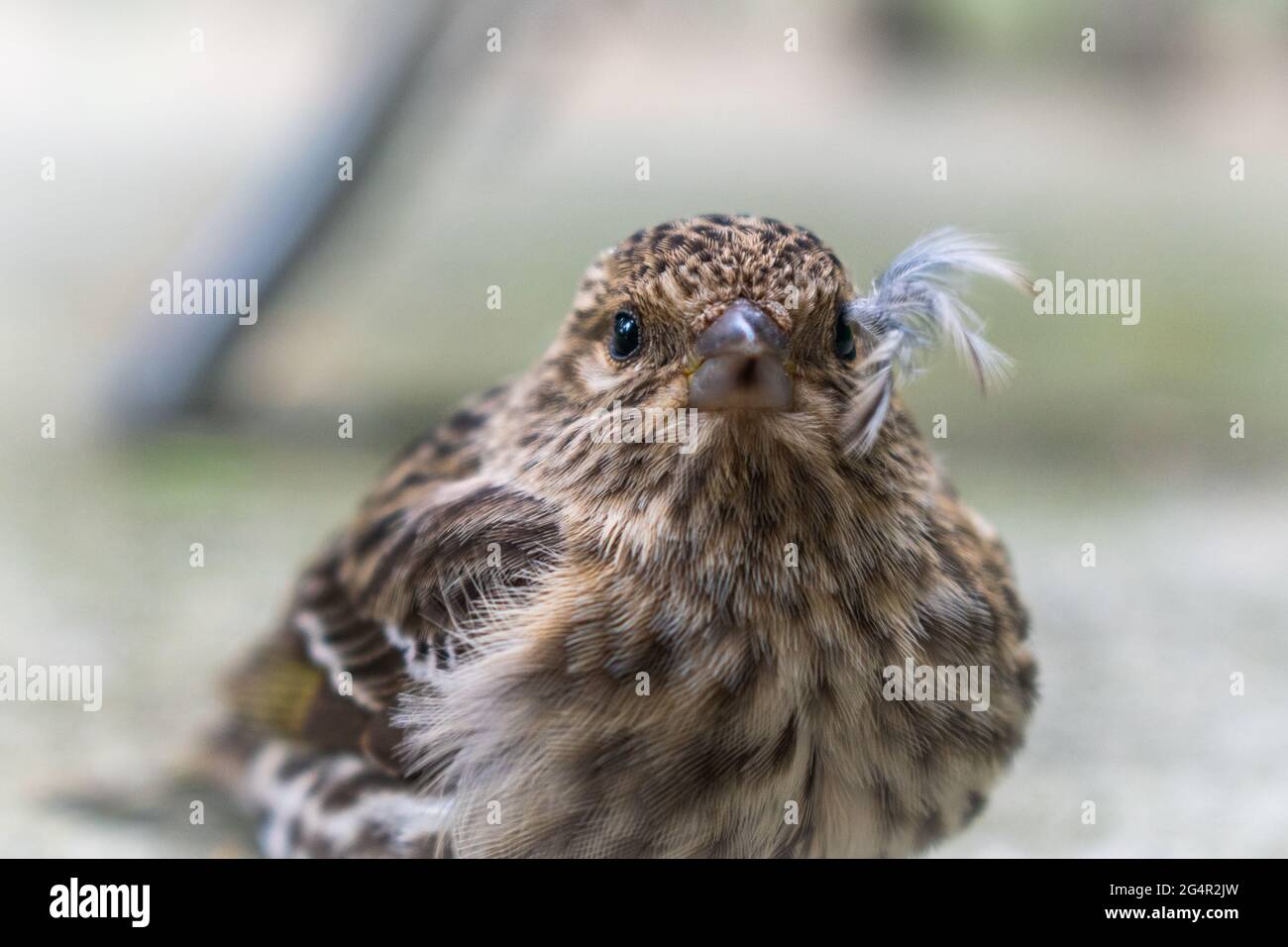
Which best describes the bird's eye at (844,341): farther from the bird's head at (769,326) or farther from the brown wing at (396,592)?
the brown wing at (396,592)

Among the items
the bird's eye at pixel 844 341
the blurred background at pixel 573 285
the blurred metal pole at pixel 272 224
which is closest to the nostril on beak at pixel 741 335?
the bird's eye at pixel 844 341

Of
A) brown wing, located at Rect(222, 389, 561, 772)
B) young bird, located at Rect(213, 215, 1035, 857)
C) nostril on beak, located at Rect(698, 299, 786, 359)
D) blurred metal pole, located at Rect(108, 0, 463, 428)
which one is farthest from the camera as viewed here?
blurred metal pole, located at Rect(108, 0, 463, 428)

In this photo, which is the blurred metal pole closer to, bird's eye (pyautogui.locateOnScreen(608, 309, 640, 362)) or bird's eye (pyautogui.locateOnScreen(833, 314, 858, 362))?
bird's eye (pyautogui.locateOnScreen(608, 309, 640, 362))

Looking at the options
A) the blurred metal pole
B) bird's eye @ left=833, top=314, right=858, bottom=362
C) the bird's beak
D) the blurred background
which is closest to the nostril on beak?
the bird's beak

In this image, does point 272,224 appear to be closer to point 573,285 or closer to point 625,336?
point 573,285

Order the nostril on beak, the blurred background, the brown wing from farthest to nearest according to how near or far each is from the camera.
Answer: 1. the blurred background
2. the brown wing
3. the nostril on beak

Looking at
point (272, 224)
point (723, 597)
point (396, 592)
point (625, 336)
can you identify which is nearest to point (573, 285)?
point (272, 224)

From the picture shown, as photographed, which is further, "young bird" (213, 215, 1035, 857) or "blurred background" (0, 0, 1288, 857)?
"blurred background" (0, 0, 1288, 857)

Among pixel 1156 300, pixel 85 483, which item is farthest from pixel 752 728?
pixel 1156 300
